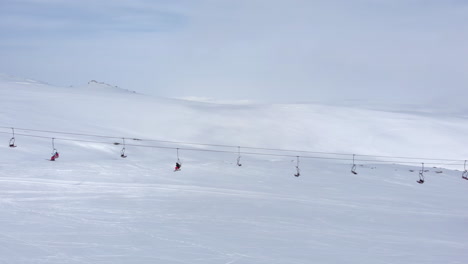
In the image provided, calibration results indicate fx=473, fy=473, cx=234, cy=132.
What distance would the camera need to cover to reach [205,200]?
40.7ft

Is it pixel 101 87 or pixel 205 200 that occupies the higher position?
pixel 101 87

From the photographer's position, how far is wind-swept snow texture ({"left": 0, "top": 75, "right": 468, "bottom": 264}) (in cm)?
830

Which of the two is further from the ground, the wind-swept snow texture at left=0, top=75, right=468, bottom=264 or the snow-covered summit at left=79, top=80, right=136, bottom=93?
the snow-covered summit at left=79, top=80, right=136, bottom=93

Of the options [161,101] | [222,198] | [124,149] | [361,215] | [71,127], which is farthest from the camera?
[161,101]

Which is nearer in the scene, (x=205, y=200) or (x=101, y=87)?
(x=205, y=200)

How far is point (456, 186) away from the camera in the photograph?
17125 millimetres

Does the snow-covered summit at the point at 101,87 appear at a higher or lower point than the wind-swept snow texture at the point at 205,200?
higher

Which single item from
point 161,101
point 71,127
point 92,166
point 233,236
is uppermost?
point 161,101

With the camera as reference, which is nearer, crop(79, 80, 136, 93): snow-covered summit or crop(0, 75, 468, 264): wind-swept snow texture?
crop(0, 75, 468, 264): wind-swept snow texture

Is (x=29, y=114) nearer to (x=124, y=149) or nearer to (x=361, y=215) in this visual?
(x=124, y=149)

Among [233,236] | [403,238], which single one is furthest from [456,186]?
[233,236]

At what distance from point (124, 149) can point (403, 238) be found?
37.7 feet

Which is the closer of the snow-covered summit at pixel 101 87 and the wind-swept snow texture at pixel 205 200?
the wind-swept snow texture at pixel 205 200

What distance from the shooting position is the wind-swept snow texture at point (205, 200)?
8.30 metres
